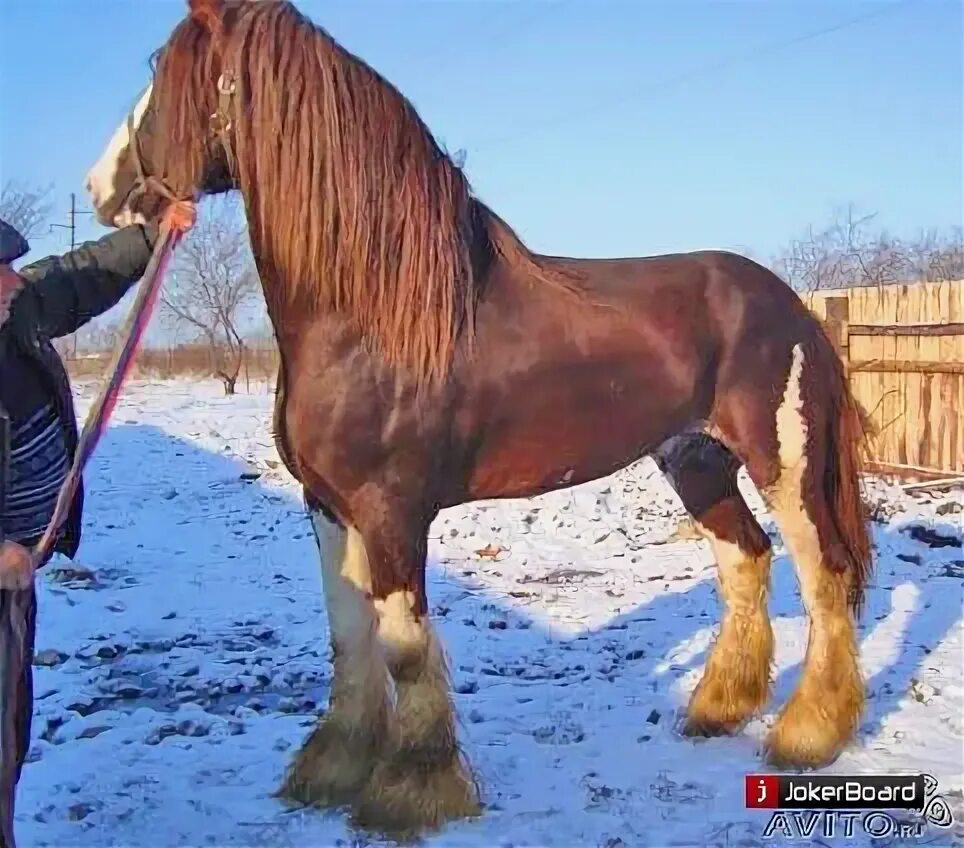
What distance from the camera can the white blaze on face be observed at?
9.41 feet

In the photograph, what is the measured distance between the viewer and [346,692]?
325cm

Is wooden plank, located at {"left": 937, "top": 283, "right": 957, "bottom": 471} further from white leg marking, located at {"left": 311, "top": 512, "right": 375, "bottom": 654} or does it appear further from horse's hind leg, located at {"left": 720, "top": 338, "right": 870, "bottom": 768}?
white leg marking, located at {"left": 311, "top": 512, "right": 375, "bottom": 654}

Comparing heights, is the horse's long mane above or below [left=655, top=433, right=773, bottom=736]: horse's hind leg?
above

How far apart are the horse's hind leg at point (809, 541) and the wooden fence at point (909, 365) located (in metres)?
5.15

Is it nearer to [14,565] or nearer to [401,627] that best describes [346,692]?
[401,627]

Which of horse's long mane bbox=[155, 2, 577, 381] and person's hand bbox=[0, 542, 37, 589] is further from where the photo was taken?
horse's long mane bbox=[155, 2, 577, 381]

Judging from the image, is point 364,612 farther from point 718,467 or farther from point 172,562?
point 172,562

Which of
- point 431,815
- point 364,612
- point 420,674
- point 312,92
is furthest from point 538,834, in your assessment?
point 312,92

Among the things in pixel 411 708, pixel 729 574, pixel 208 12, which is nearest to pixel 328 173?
pixel 208 12

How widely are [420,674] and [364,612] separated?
1.13 feet

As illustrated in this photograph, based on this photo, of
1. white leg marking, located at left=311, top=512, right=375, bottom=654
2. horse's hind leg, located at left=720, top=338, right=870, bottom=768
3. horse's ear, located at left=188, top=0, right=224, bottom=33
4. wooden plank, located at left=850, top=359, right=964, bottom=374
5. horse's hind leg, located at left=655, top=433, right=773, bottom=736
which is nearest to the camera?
horse's ear, located at left=188, top=0, right=224, bottom=33

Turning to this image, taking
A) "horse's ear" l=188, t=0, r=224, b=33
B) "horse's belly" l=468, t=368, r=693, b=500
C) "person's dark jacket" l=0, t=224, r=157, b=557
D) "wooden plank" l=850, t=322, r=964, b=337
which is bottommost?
"horse's belly" l=468, t=368, r=693, b=500

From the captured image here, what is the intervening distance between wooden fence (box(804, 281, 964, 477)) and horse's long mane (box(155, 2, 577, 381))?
6298mm

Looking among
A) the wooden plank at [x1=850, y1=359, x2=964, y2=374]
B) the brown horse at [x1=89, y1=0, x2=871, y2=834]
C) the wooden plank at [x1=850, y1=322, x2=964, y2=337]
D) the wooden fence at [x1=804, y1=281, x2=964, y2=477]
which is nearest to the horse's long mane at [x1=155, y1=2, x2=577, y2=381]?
the brown horse at [x1=89, y1=0, x2=871, y2=834]
